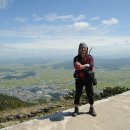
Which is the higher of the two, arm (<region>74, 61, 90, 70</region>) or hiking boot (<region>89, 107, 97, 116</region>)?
arm (<region>74, 61, 90, 70</region>)

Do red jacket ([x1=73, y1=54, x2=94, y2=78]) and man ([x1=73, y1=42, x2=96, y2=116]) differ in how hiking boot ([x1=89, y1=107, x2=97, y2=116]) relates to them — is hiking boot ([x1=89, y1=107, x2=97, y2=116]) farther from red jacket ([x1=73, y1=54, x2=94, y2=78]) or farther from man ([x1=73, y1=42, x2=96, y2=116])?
red jacket ([x1=73, y1=54, x2=94, y2=78])

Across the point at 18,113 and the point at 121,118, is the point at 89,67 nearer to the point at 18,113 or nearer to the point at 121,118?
the point at 121,118

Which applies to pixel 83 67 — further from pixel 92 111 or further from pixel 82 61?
pixel 92 111

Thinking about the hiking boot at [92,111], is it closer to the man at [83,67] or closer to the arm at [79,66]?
the man at [83,67]

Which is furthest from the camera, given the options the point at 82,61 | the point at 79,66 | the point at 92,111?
the point at 92,111

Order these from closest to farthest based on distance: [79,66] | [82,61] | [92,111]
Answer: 1. [79,66]
2. [82,61]
3. [92,111]

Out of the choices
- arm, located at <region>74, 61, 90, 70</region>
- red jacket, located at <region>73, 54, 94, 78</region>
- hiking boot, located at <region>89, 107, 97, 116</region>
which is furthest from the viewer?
hiking boot, located at <region>89, 107, 97, 116</region>

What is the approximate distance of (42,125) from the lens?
26.8ft

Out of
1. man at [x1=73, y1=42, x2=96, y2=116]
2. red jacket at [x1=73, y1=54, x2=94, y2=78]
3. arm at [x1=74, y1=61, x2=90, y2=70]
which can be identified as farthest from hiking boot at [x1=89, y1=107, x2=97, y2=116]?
arm at [x1=74, y1=61, x2=90, y2=70]

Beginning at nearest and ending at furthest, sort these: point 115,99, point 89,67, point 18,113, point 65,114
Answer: point 89,67 < point 65,114 < point 115,99 < point 18,113

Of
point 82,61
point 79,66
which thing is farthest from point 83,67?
point 82,61

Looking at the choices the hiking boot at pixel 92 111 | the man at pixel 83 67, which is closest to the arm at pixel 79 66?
the man at pixel 83 67

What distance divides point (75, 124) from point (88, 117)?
2.20ft

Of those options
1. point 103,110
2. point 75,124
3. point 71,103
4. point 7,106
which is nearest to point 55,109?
point 71,103
